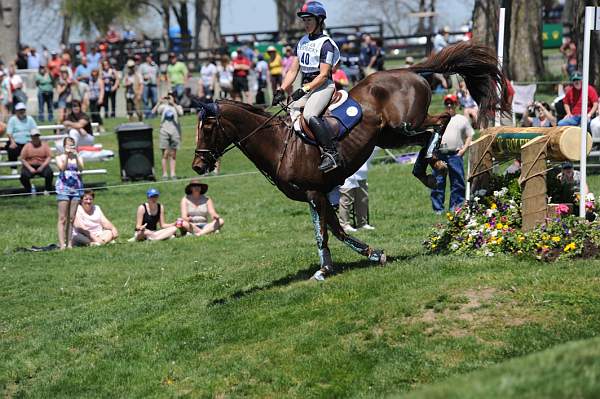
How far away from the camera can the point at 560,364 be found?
6.56 meters

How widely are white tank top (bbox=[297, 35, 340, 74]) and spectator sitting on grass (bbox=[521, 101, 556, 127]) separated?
9.31m

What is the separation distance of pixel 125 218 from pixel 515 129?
1162 centimetres

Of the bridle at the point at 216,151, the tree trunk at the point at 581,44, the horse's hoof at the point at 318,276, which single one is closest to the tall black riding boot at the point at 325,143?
the bridle at the point at 216,151

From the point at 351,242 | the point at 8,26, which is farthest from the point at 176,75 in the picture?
the point at 351,242

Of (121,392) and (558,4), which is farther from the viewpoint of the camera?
(558,4)

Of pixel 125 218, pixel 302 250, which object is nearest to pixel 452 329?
pixel 302 250

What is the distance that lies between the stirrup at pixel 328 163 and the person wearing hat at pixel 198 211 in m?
8.21

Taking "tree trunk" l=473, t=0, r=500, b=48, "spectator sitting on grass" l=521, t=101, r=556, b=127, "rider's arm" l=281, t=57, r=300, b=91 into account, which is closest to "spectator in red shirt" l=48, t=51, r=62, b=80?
"tree trunk" l=473, t=0, r=500, b=48

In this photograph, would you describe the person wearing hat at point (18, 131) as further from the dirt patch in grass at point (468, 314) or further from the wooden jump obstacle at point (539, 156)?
the dirt patch in grass at point (468, 314)

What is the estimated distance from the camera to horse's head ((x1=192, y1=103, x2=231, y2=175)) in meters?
12.1

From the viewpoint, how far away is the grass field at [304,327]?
9289 mm

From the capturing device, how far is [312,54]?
12.1 meters

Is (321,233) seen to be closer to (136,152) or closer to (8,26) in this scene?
(136,152)

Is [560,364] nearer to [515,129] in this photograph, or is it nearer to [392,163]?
[515,129]
